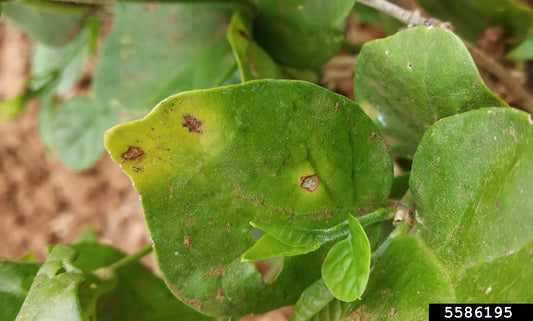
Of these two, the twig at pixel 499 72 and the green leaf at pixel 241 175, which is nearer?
the green leaf at pixel 241 175

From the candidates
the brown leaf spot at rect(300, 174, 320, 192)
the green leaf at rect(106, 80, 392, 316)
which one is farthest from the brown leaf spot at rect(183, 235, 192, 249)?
the brown leaf spot at rect(300, 174, 320, 192)

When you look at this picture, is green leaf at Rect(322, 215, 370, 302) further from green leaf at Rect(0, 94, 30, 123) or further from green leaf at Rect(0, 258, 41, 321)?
green leaf at Rect(0, 94, 30, 123)

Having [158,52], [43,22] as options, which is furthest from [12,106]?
[158,52]

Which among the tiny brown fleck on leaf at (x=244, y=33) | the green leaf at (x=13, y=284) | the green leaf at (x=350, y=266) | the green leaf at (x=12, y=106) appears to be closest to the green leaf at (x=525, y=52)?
the tiny brown fleck on leaf at (x=244, y=33)

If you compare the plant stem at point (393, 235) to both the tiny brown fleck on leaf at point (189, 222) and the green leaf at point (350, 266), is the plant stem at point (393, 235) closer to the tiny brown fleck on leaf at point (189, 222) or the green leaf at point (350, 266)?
the green leaf at point (350, 266)

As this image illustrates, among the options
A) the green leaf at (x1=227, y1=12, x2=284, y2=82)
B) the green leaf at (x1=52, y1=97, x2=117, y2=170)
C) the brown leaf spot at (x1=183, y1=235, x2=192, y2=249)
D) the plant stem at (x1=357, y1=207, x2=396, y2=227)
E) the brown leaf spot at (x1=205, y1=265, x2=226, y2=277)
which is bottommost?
the green leaf at (x1=52, y1=97, x2=117, y2=170)

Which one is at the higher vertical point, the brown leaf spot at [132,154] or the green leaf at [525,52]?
the brown leaf spot at [132,154]
